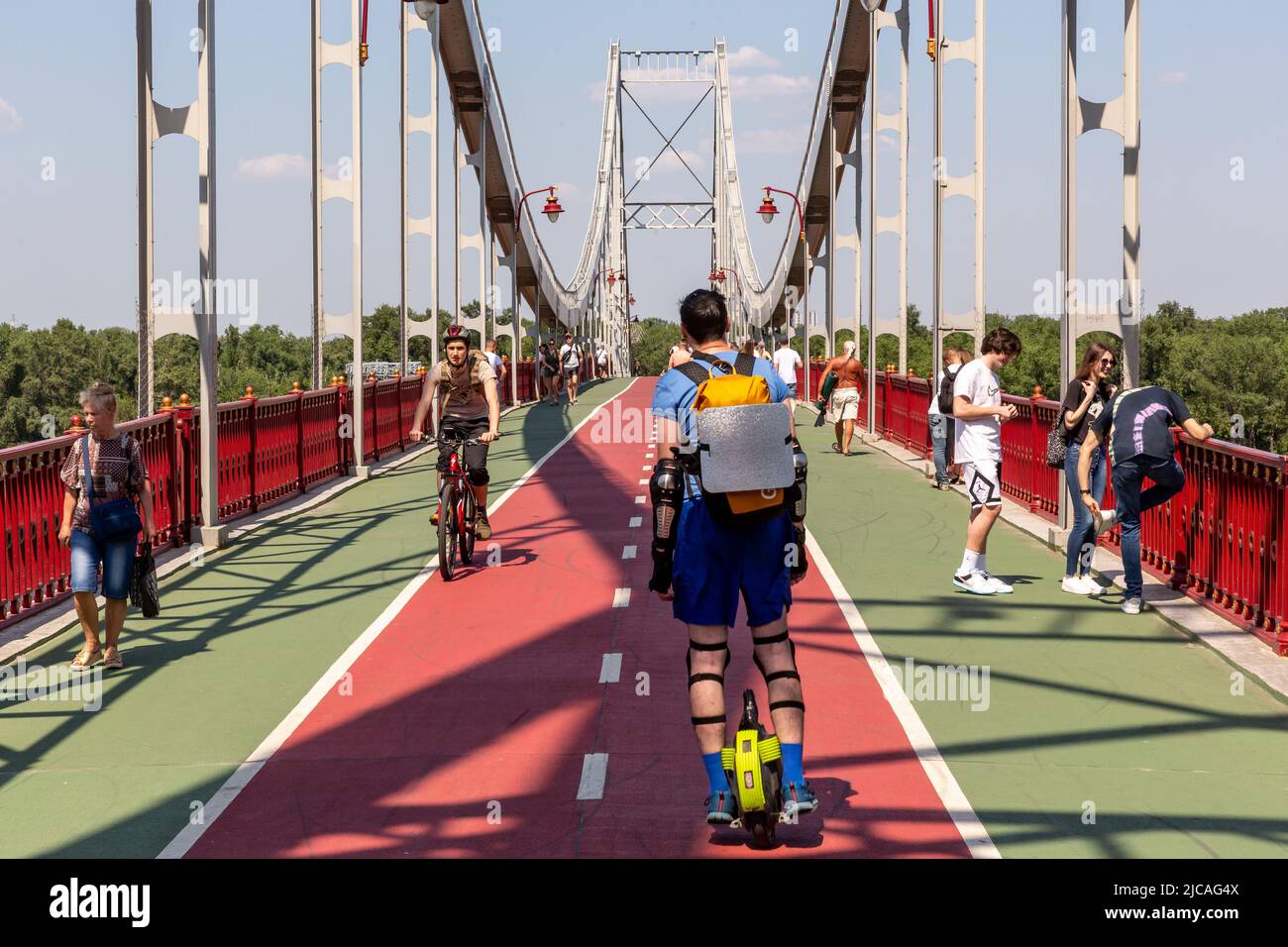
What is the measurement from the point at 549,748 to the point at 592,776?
512 millimetres

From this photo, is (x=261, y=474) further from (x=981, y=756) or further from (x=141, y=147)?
(x=981, y=756)

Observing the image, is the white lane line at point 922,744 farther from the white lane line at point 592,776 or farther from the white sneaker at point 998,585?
the white lane line at point 592,776

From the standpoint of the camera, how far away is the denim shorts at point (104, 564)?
857cm

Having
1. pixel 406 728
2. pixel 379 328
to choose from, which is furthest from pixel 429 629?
pixel 379 328

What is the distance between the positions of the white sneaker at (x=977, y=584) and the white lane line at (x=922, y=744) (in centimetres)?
85

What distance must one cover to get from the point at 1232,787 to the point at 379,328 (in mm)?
179824

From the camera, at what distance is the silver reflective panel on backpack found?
5414mm

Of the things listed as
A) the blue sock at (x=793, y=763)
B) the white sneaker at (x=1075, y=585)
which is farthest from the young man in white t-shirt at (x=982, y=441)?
the blue sock at (x=793, y=763)

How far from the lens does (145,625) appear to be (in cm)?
1014

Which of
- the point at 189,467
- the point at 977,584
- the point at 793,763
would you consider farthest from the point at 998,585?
the point at 189,467

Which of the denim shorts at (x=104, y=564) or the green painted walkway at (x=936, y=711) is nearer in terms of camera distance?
the green painted walkway at (x=936, y=711)

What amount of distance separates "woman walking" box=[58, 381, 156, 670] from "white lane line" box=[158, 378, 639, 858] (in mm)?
1245

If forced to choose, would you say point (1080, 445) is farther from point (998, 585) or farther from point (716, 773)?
point (716, 773)
